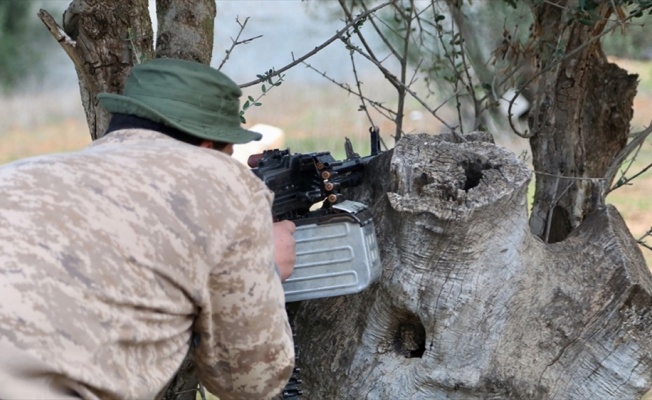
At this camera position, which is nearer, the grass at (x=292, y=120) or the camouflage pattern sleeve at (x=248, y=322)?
the camouflage pattern sleeve at (x=248, y=322)

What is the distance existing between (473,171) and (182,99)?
0.85m

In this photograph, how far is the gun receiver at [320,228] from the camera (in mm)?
2445

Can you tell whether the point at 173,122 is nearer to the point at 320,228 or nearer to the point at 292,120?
the point at 320,228

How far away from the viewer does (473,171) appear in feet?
8.46

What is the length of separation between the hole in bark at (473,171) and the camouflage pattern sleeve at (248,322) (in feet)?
2.33

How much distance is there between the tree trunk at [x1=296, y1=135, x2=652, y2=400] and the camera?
2.48 metres

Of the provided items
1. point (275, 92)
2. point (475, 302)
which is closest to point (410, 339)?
point (475, 302)

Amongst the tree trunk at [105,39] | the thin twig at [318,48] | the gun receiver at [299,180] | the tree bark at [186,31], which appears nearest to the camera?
A: the gun receiver at [299,180]

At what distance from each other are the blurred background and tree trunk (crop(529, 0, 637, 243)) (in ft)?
17.3

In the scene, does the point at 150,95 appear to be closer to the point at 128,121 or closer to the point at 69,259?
the point at 128,121

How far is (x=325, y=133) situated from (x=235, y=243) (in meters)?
11.1

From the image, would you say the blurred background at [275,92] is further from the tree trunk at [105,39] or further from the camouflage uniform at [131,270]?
the camouflage uniform at [131,270]

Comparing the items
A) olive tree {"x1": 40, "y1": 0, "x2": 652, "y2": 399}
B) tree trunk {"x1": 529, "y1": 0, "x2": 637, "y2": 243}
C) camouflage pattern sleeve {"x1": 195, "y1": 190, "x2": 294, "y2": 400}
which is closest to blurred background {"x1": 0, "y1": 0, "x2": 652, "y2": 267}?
tree trunk {"x1": 529, "y1": 0, "x2": 637, "y2": 243}

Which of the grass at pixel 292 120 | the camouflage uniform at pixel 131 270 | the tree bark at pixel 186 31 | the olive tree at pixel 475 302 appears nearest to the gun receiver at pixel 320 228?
the olive tree at pixel 475 302
